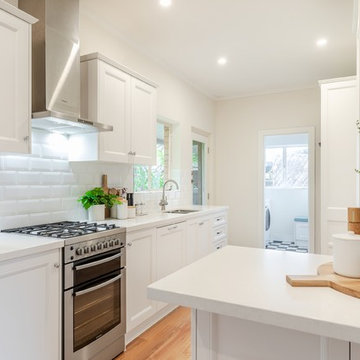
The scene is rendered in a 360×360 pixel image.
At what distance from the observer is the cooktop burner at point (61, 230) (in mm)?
1978

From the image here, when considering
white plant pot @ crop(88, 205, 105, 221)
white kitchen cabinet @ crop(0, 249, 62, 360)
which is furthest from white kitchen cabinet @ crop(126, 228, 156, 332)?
white kitchen cabinet @ crop(0, 249, 62, 360)

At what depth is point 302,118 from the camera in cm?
494

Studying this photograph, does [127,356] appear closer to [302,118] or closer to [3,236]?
[3,236]

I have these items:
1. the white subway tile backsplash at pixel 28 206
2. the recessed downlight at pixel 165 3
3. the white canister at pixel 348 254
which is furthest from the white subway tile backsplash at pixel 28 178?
the white canister at pixel 348 254

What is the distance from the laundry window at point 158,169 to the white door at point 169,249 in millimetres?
794

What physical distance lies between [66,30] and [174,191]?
2520 millimetres

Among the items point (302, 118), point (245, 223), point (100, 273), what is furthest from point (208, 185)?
point (100, 273)

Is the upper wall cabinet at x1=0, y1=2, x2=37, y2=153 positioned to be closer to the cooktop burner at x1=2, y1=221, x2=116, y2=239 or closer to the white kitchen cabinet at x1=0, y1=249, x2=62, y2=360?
the cooktop burner at x1=2, y1=221, x2=116, y2=239

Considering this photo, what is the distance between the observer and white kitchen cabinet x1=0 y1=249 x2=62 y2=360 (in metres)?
1.57

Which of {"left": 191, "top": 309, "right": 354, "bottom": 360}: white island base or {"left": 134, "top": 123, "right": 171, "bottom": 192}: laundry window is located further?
{"left": 134, "top": 123, "right": 171, "bottom": 192}: laundry window

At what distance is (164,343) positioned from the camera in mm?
2535

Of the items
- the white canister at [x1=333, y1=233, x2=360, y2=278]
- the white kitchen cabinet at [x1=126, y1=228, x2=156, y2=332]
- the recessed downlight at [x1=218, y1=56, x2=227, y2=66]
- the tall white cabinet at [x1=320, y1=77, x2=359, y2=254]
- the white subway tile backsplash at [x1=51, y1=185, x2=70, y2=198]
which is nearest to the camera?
the white canister at [x1=333, y1=233, x2=360, y2=278]

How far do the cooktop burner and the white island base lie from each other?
1.09m

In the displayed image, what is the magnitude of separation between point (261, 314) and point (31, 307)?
1.33 m
